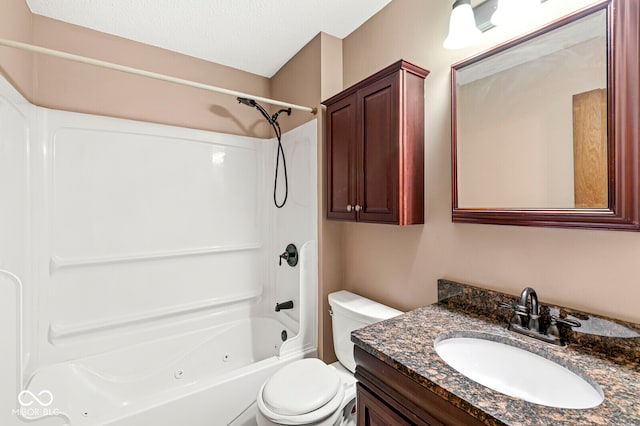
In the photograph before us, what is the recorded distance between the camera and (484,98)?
1.16 metres

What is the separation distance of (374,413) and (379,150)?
1.11 metres

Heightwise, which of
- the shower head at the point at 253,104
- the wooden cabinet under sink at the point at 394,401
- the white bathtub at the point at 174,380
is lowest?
the white bathtub at the point at 174,380

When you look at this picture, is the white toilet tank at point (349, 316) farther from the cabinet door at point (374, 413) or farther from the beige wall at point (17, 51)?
the beige wall at point (17, 51)

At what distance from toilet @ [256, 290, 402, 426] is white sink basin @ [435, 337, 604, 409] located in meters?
0.49

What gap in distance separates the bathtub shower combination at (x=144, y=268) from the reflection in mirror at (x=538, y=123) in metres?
1.03

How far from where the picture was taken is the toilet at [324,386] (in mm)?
1210

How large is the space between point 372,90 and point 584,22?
0.81 meters

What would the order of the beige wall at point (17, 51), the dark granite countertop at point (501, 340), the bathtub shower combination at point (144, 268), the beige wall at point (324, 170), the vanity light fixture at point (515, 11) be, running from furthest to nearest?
the beige wall at point (324, 170) < the bathtub shower combination at point (144, 268) < the beige wall at point (17, 51) < the vanity light fixture at point (515, 11) < the dark granite countertop at point (501, 340)

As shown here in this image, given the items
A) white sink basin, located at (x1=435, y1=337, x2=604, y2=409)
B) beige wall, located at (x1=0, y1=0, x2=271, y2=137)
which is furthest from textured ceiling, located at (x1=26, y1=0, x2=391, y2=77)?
white sink basin, located at (x1=435, y1=337, x2=604, y2=409)

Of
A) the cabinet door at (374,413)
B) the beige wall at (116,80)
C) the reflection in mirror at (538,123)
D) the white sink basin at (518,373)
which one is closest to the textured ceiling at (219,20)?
the beige wall at (116,80)

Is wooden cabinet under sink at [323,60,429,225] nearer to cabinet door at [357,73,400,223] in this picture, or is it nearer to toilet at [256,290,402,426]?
cabinet door at [357,73,400,223]

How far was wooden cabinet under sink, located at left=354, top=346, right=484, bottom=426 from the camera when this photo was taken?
2.31 ft

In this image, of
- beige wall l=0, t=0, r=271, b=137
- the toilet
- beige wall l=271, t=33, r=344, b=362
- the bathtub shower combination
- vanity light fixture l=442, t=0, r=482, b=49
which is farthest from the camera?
beige wall l=271, t=33, r=344, b=362

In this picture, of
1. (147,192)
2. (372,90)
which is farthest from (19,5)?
(372,90)
